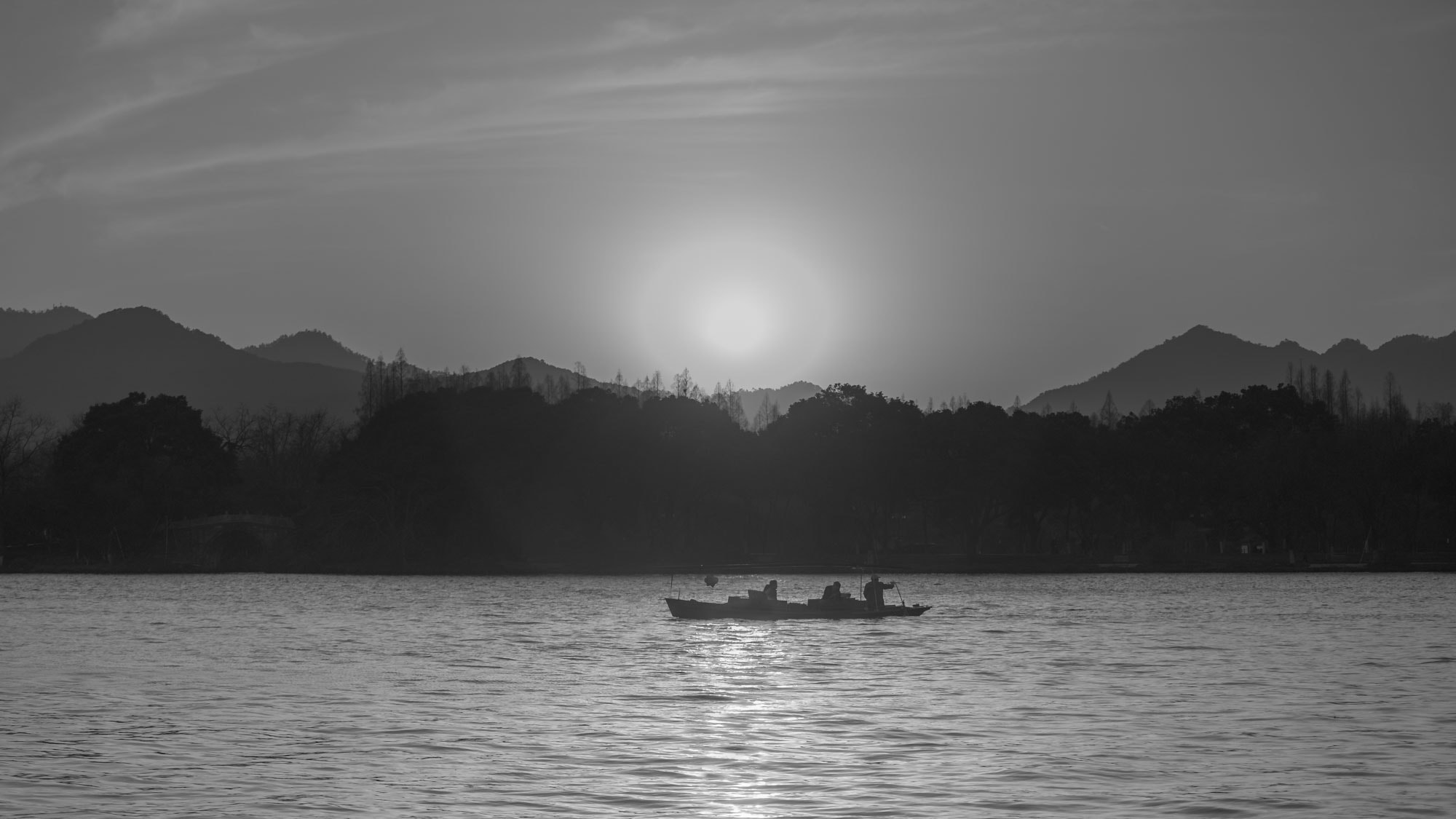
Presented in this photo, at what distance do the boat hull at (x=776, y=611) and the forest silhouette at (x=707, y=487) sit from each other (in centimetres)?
6116

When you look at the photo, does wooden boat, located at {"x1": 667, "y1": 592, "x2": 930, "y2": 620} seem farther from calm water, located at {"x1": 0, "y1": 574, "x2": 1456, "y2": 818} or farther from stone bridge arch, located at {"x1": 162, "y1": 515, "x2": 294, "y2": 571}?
stone bridge arch, located at {"x1": 162, "y1": 515, "x2": 294, "y2": 571}

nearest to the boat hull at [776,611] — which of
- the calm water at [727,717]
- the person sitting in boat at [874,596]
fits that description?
the person sitting in boat at [874,596]

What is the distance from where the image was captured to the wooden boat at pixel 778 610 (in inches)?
2751

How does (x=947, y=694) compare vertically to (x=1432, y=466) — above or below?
below

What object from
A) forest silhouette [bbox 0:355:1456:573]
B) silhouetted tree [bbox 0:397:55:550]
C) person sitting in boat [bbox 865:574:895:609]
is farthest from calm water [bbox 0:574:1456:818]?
silhouetted tree [bbox 0:397:55:550]

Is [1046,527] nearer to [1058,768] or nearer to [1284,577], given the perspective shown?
[1284,577]

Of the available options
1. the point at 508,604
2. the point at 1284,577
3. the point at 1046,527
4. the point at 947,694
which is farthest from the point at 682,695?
the point at 1046,527

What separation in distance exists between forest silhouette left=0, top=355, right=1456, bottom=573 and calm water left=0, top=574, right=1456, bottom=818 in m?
58.9

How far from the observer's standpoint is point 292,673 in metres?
47.2

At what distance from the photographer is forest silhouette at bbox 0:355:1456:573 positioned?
135m

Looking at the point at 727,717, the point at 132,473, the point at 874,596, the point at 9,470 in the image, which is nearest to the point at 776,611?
the point at 874,596

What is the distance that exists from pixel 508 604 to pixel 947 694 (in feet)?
179

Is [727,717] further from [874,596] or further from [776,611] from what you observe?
[874,596]

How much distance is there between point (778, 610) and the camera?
70.5 metres
